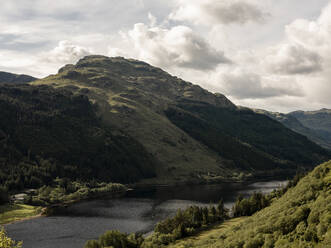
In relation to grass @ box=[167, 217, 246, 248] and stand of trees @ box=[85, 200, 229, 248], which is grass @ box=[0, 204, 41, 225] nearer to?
stand of trees @ box=[85, 200, 229, 248]

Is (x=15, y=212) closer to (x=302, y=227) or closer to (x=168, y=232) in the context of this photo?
(x=168, y=232)

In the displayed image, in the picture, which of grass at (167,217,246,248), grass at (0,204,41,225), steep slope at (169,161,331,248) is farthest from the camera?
grass at (0,204,41,225)

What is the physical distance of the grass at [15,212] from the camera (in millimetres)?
175250

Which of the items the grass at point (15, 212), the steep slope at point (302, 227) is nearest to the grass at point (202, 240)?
the steep slope at point (302, 227)

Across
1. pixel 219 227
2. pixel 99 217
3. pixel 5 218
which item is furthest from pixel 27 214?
pixel 219 227

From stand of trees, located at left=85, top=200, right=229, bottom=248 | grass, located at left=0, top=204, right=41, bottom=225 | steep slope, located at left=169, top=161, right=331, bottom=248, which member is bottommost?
grass, located at left=0, top=204, right=41, bottom=225

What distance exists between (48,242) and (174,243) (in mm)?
58479

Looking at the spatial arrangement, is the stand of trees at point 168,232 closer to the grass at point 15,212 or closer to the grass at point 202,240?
the grass at point 202,240

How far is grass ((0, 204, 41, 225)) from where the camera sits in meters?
175

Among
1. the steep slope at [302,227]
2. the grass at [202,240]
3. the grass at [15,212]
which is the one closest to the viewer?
the steep slope at [302,227]

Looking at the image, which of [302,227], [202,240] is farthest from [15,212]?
[302,227]

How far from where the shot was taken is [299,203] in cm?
7444

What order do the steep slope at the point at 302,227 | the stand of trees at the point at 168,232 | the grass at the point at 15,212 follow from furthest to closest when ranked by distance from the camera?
1. the grass at the point at 15,212
2. the stand of trees at the point at 168,232
3. the steep slope at the point at 302,227

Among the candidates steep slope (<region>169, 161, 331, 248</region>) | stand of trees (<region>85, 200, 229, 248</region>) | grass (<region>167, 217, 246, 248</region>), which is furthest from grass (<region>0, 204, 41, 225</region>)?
steep slope (<region>169, 161, 331, 248</region>)
